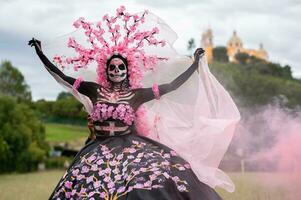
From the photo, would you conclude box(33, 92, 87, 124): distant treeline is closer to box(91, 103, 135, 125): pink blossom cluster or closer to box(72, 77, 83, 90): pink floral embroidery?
box(72, 77, 83, 90): pink floral embroidery

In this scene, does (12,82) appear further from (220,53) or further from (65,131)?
(220,53)

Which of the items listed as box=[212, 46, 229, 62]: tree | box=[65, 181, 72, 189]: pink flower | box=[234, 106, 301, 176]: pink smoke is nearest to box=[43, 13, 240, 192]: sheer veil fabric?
box=[65, 181, 72, 189]: pink flower

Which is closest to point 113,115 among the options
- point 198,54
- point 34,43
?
point 198,54

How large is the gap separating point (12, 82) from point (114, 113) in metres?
52.4

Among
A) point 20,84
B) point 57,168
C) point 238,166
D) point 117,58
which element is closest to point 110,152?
point 117,58

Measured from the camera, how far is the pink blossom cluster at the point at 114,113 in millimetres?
6504

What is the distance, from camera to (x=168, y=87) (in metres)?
6.83

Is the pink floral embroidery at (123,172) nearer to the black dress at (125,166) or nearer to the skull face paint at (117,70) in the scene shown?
the black dress at (125,166)

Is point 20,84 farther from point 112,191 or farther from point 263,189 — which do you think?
point 112,191

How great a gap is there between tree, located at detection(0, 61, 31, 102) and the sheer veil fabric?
166ft

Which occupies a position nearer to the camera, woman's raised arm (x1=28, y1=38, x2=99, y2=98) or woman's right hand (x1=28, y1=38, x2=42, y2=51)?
woman's raised arm (x1=28, y1=38, x2=99, y2=98)

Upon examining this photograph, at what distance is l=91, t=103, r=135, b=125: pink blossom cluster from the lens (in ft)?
21.3

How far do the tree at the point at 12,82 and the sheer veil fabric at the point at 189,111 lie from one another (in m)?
50.6

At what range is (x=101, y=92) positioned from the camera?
22.1 feet
